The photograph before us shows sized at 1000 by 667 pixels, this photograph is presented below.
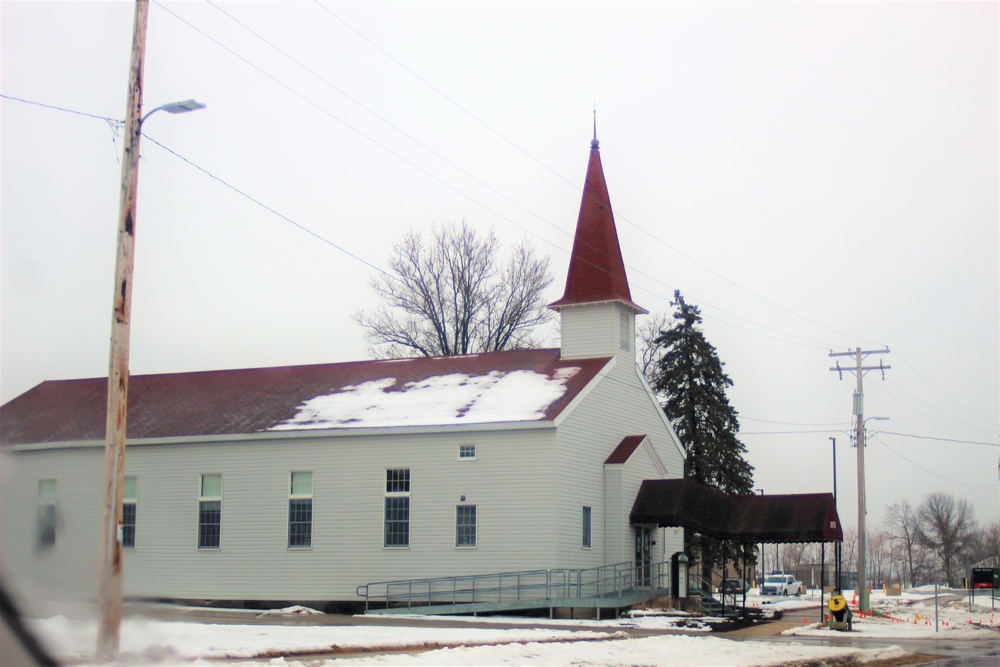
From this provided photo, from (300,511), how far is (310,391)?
5353 mm

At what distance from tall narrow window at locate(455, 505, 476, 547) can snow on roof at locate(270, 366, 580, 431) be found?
2.60m

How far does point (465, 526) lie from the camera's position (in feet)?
107

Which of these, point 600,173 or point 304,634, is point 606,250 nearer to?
point 600,173

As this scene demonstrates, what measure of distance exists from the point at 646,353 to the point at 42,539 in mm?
57423

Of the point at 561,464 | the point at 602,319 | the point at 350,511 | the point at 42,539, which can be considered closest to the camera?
the point at 42,539

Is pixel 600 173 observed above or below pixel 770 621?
above

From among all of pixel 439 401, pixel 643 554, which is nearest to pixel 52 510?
pixel 439 401

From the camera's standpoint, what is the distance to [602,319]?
37.4 metres

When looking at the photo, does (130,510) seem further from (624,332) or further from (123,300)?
(123,300)

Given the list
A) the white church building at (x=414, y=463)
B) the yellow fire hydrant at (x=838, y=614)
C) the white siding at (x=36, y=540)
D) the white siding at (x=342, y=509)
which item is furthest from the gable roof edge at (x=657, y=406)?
the white siding at (x=36, y=540)

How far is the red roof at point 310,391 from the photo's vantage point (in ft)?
113

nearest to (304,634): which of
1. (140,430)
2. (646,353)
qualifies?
(140,430)

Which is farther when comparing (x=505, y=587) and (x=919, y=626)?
(x=919, y=626)

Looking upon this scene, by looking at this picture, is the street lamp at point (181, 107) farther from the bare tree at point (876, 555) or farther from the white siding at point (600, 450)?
the bare tree at point (876, 555)
